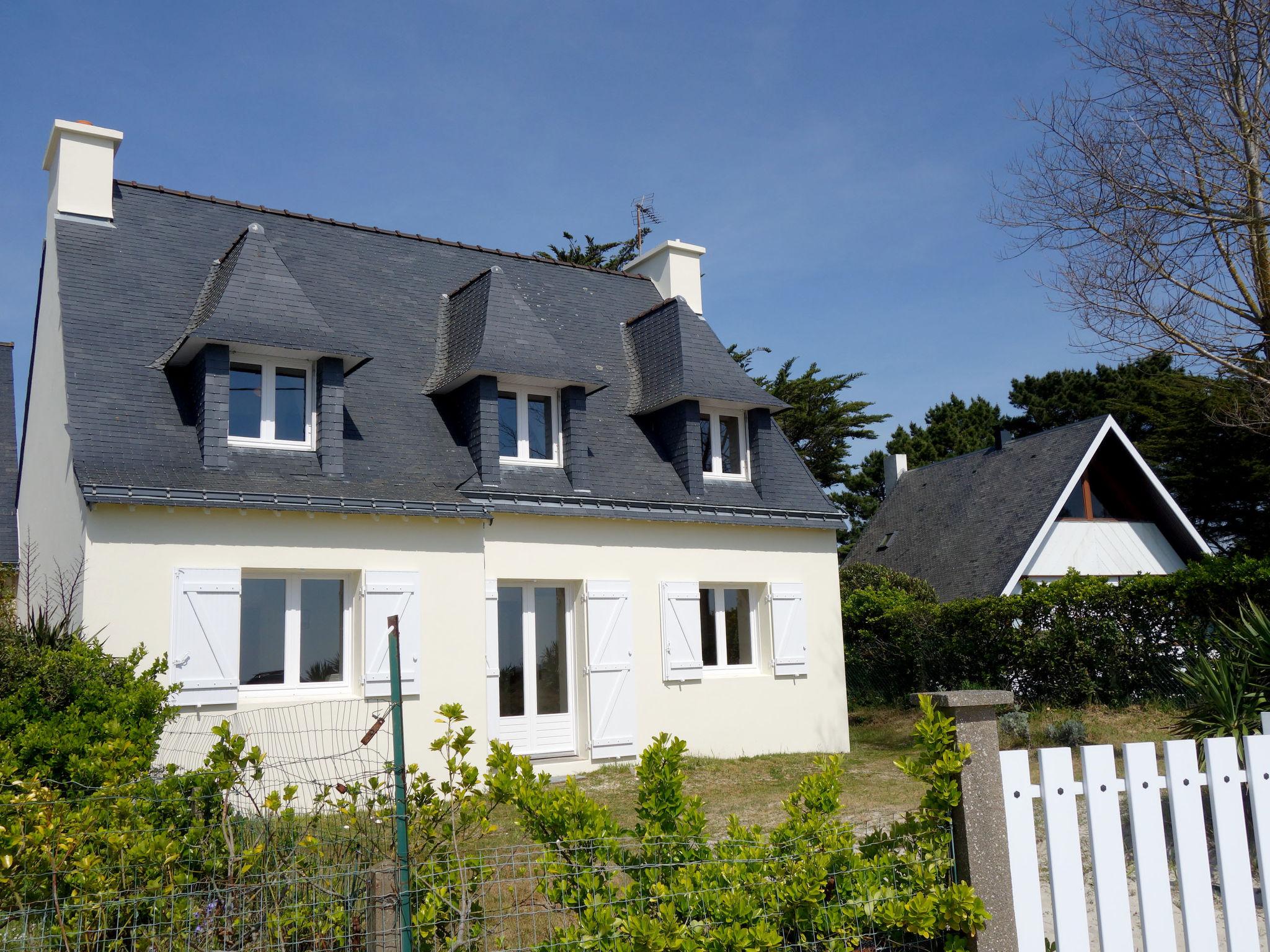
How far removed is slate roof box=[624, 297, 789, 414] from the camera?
1437 cm

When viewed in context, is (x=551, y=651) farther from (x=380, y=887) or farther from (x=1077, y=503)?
(x=1077, y=503)

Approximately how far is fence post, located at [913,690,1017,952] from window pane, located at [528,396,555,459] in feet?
31.6

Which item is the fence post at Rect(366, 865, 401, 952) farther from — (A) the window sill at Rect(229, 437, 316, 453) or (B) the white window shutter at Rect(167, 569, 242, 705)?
(A) the window sill at Rect(229, 437, 316, 453)

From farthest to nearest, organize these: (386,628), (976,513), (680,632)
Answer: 1. (976,513)
2. (680,632)
3. (386,628)

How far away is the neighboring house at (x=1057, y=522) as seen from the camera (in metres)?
20.8

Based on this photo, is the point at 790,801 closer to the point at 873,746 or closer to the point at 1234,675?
the point at 1234,675

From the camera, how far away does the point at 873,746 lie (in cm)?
1457

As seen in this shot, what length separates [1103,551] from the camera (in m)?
21.5

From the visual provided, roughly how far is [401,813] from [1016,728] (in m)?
11.1

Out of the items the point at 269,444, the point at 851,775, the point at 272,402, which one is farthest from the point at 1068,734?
the point at 272,402

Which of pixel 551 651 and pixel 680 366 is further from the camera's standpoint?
pixel 680 366

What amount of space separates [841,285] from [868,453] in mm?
26383

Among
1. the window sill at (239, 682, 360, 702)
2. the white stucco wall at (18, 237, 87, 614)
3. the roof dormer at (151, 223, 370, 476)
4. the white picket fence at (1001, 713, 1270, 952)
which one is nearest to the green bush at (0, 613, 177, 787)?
the window sill at (239, 682, 360, 702)

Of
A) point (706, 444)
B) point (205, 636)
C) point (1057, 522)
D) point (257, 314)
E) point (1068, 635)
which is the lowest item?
point (1068, 635)
